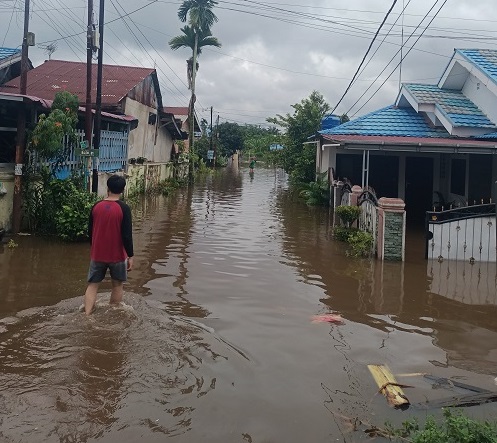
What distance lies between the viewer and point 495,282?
358 inches

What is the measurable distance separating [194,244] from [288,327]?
597 centimetres

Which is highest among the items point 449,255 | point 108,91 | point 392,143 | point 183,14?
point 183,14

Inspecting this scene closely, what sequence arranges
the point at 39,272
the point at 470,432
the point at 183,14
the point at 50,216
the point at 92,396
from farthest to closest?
the point at 183,14 < the point at 50,216 < the point at 39,272 < the point at 92,396 < the point at 470,432

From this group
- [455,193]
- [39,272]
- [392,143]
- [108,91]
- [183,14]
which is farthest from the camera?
[183,14]

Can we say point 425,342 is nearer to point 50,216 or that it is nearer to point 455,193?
point 50,216

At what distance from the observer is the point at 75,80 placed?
23.8m

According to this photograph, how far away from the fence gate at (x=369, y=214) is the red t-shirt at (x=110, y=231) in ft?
20.0

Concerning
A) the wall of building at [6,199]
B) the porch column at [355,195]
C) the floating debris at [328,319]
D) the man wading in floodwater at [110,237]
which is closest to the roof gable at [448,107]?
the porch column at [355,195]

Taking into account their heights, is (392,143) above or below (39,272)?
above

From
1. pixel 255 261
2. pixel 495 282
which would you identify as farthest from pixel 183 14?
pixel 495 282

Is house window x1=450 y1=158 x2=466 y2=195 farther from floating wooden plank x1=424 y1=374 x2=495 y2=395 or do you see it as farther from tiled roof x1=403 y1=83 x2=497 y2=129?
floating wooden plank x1=424 y1=374 x2=495 y2=395

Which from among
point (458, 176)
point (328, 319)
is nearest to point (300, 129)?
point (458, 176)

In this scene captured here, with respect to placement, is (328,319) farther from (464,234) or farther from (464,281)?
(464,234)

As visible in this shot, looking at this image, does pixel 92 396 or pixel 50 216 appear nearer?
pixel 92 396
